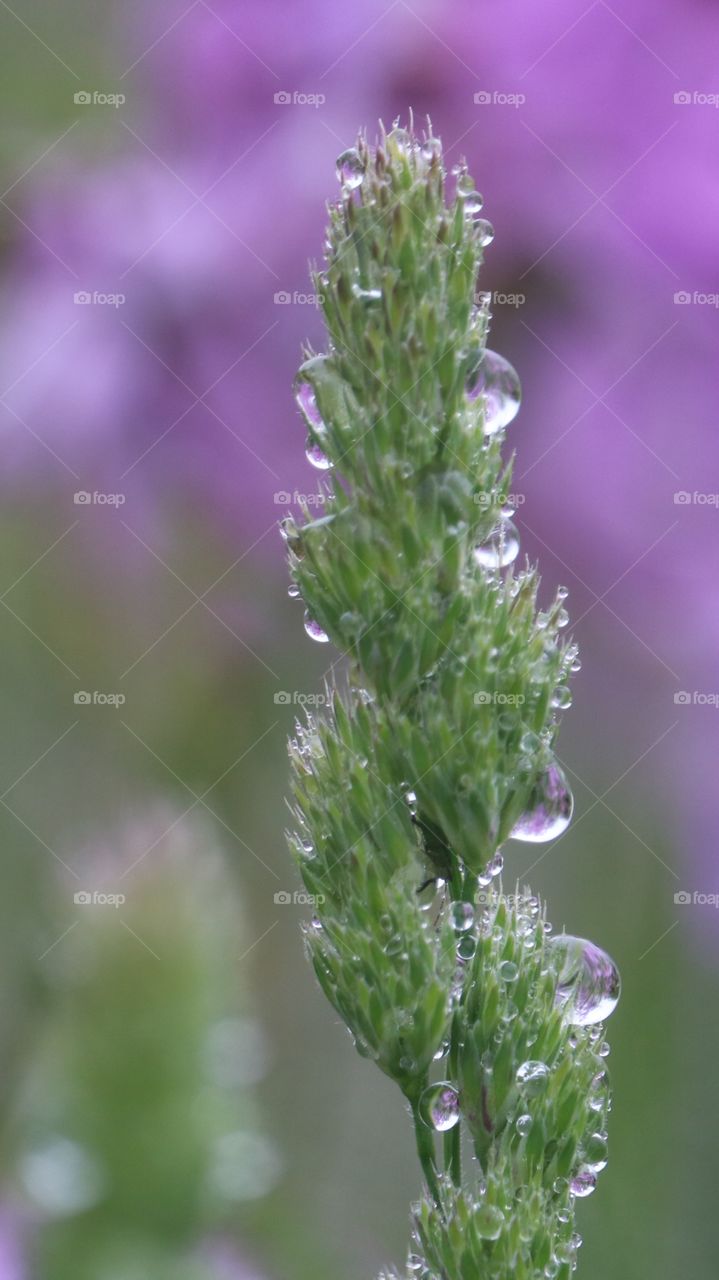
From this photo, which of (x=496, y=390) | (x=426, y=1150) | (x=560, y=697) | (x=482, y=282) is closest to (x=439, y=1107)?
(x=426, y=1150)

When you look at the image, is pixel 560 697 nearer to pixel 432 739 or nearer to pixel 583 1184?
pixel 432 739

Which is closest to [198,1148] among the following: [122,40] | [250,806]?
[250,806]

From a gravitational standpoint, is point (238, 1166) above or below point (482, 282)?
below

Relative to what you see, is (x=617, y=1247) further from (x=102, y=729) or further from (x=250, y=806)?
(x=102, y=729)

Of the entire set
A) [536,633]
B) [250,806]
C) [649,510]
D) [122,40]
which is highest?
[122,40]

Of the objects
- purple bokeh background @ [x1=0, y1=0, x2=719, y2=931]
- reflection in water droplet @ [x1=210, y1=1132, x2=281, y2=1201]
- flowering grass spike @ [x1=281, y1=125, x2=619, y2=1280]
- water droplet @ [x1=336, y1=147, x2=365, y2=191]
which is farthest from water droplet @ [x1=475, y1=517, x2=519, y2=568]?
purple bokeh background @ [x1=0, y1=0, x2=719, y2=931]

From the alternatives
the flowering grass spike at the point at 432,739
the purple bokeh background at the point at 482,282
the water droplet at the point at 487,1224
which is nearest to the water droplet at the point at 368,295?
the flowering grass spike at the point at 432,739
